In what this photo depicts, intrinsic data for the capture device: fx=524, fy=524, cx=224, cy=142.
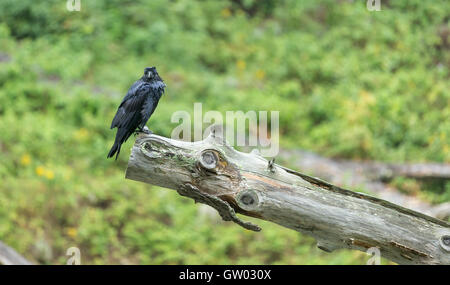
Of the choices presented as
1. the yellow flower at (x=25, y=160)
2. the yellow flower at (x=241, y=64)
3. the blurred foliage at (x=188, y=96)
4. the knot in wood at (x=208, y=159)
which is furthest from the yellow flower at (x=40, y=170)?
the yellow flower at (x=241, y=64)

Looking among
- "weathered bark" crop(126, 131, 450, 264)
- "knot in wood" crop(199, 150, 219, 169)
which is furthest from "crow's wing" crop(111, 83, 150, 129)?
"knot in wood" crop(199, 150, 219, 169)

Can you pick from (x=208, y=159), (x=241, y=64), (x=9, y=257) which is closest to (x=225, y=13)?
(x=241, y=64)

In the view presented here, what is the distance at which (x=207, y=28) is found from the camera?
13.0m

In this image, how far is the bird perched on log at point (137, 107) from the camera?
168 inches

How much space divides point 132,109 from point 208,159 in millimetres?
1039

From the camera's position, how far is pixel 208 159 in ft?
11.8

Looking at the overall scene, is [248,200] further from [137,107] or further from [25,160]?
[25,160]

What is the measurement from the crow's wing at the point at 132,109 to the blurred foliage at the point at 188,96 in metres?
3.70

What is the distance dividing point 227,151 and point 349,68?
28.8ft

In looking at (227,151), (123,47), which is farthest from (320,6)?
(227,151)

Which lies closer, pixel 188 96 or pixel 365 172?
pixel 365 172

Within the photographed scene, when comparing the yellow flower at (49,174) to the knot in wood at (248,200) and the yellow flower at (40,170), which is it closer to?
the yellow flower at (40,170)
